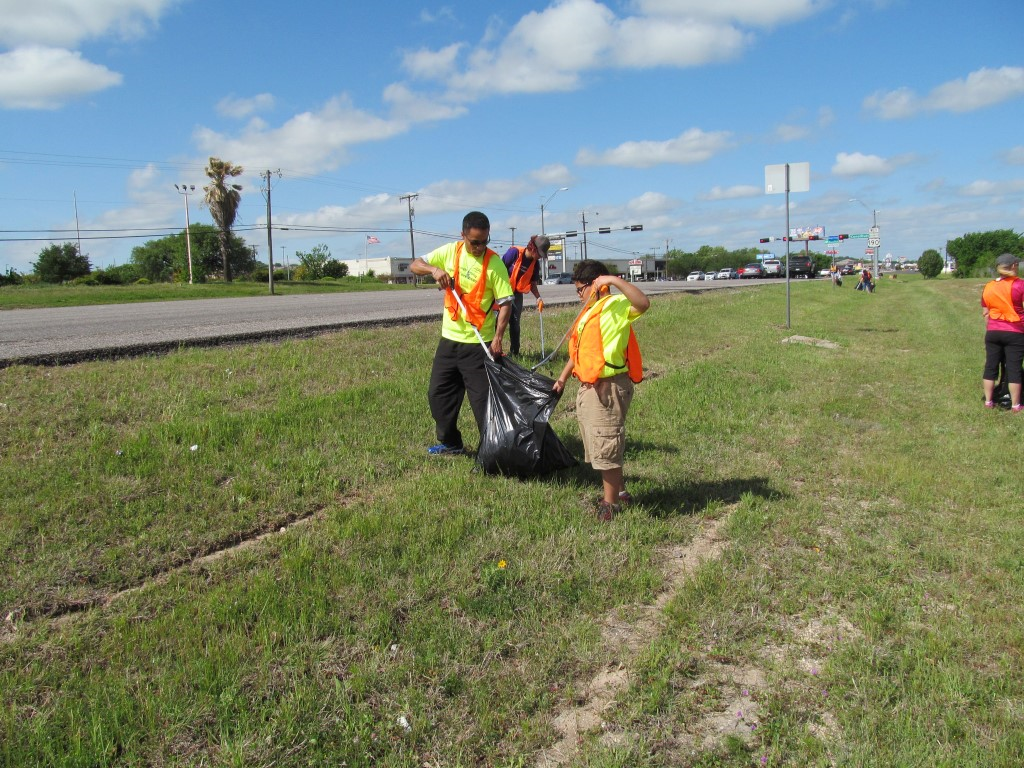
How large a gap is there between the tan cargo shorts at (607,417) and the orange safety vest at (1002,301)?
6.49 meters

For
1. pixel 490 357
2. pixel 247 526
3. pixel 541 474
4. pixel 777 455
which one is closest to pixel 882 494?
pixel 777 455

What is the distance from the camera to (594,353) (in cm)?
467

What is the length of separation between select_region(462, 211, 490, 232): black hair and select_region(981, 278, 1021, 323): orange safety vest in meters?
6.74

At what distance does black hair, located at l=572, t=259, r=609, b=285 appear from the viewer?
190 inches

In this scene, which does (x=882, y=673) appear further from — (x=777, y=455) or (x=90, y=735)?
(x=777, y=455)

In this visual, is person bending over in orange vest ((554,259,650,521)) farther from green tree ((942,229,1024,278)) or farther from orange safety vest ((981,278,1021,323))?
green tree ((942,229,1024,278))

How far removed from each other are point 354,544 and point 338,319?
9.14 meters

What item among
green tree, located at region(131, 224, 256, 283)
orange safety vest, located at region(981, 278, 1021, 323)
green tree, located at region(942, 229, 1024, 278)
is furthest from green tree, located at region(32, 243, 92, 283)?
green tree, located at region(942, 229, 1024, 278)

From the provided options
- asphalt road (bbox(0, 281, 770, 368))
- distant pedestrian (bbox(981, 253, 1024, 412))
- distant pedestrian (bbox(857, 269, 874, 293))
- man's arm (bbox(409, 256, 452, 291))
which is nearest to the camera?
man's arm (bbox(409, 256, 452, 291))

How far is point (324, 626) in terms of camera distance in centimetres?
348

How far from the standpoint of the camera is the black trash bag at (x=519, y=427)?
16.8 feet

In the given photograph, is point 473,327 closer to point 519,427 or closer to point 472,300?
point 472,300

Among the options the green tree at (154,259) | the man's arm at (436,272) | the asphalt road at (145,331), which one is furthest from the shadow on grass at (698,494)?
the green tree at (154,259)

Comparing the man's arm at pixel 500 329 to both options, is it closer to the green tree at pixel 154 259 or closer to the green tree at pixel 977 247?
the green tree at pixel 977 247
